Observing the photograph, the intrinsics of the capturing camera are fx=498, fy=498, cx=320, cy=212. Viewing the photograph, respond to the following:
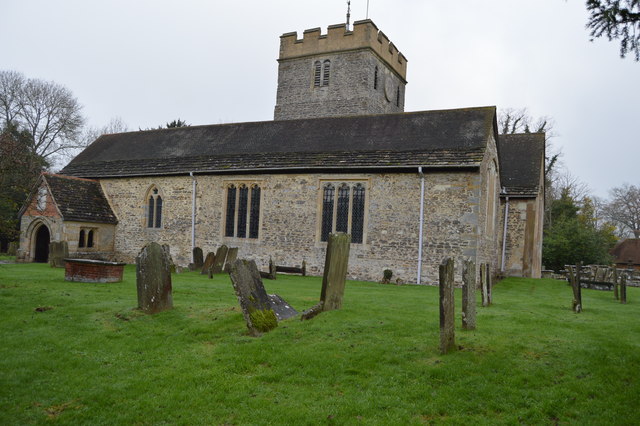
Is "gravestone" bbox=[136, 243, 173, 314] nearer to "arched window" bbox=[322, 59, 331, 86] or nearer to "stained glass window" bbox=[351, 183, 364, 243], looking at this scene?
"stained glass window" bbox=[351, 183, 364, 243]

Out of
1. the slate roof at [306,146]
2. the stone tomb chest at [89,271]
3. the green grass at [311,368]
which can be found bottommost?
the green grass at [311,368]

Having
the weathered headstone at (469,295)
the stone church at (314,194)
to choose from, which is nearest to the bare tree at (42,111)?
the stone church at (314,194)

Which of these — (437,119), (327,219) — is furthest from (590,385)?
(437,119)

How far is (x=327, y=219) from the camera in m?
20.0

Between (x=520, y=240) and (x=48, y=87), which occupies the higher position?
(x=48, y=87)

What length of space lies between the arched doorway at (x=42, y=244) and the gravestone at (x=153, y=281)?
17095 millimetres

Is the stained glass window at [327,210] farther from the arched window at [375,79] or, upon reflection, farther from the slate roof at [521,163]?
the arched window at [375,79]

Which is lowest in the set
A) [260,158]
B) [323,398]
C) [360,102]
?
[323,398]

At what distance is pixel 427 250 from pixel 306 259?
4.90 metres

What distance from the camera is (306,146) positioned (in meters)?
21.7

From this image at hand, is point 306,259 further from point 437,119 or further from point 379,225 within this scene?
point 437,119

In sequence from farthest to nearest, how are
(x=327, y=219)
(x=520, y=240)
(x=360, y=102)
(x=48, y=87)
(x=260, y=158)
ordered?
(x=48, y=87) < (x=360, y=102) < (x=520, y=240) < (x=260, y=158) < (x=327, y=219)

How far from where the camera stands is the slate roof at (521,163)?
76.8 feet

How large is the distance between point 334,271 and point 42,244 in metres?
20.4
